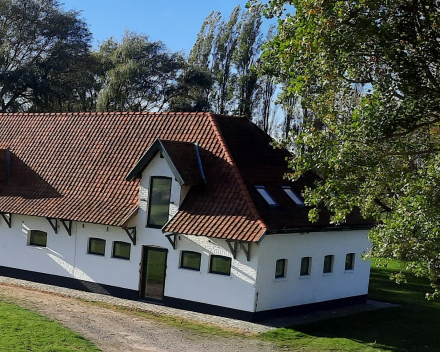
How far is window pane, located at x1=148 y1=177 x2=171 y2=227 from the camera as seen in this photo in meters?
22.8

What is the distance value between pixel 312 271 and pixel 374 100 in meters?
9.36

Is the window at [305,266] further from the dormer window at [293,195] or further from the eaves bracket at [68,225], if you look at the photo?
the eaves bracket at [68,225]

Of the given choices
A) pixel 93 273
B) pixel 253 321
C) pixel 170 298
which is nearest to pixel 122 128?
pixel 93 273

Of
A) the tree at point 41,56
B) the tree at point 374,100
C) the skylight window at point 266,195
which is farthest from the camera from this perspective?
the tree at point 41,56

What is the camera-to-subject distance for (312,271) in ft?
75.8

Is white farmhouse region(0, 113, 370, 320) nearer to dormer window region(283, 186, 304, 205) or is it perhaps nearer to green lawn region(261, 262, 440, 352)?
dormer window region(283, 186, 304, 205)

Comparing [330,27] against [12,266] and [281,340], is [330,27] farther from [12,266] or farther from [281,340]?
[12,266]

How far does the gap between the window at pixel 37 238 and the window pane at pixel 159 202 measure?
5000mm

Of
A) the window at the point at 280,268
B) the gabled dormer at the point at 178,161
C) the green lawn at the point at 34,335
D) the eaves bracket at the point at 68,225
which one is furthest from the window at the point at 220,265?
the eaves bracket at the point at 68,225

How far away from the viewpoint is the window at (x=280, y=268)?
71.3ft

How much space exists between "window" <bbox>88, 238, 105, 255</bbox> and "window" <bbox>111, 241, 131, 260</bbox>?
0.54 metres

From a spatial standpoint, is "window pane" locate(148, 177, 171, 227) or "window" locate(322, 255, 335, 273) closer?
"window pane" locate(148, 177, 171, 227)

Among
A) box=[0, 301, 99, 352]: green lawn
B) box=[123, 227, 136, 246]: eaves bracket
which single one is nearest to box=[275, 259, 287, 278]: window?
box=[123, 227, 136, 246]: eaves bracket

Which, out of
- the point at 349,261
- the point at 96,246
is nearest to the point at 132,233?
the point at 96,246
